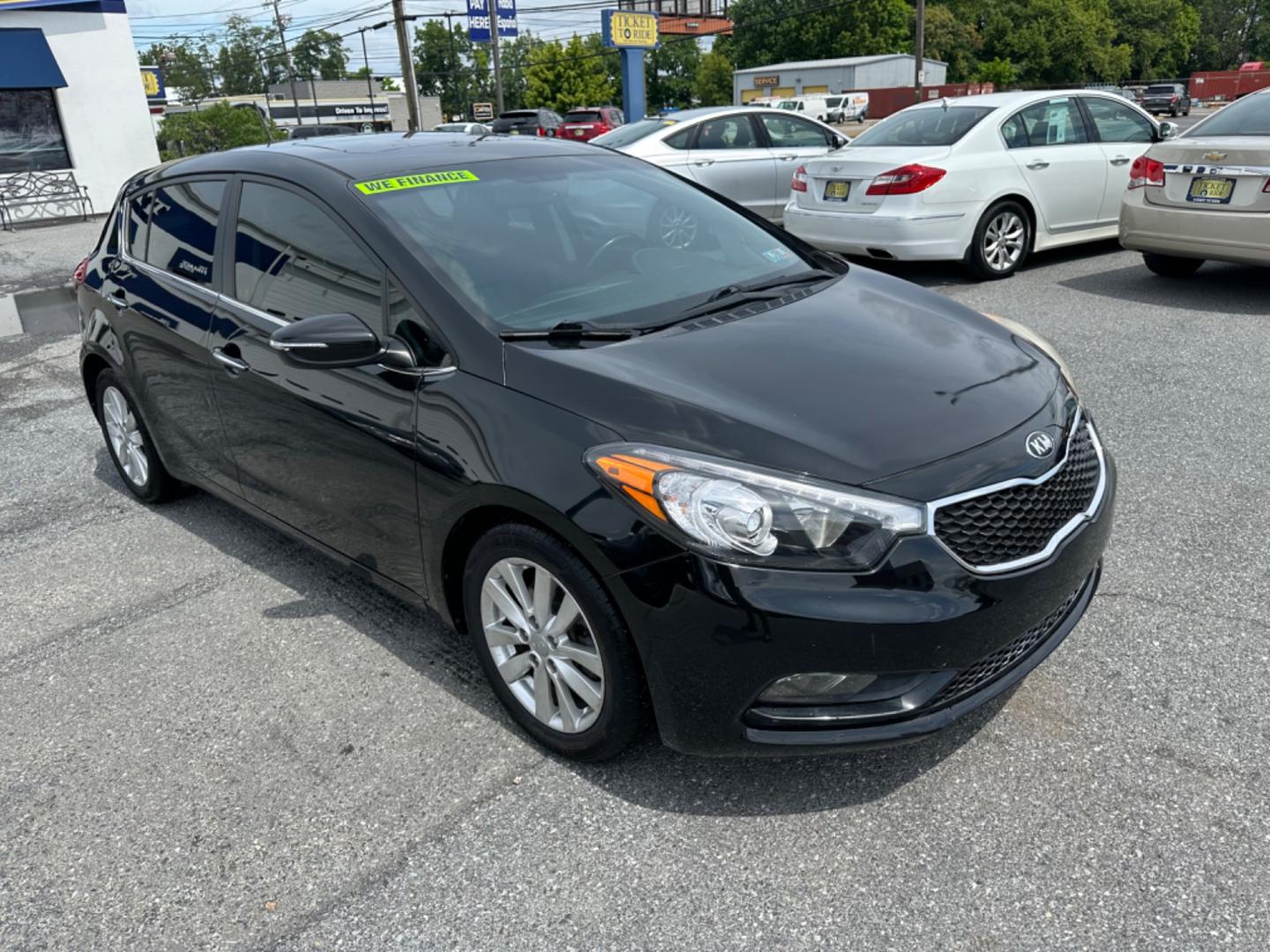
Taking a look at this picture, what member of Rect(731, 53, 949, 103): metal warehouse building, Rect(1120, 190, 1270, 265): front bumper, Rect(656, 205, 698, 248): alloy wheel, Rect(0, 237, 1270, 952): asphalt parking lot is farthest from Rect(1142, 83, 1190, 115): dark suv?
Rect(0, 237, 1270, 952): asphalt parking lot

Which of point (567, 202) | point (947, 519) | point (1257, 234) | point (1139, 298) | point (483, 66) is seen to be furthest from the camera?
→ point (483, 66)

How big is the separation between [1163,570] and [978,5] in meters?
102

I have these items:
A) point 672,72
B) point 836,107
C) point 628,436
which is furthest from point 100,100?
point 672,72

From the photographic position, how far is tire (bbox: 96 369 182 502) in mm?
4551

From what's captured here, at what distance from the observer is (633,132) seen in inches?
419

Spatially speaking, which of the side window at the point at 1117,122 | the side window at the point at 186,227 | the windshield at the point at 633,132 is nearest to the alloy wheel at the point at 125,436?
A: the side window at the point at 186,227

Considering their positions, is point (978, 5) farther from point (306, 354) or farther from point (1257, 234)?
point (306, 354)

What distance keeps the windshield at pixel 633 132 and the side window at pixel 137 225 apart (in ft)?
21.0

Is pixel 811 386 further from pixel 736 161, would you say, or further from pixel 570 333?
pixel 736 161

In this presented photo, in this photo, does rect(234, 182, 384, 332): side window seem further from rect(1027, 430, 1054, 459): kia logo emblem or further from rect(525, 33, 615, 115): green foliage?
rect(525, 33, 615, 115): green foliage

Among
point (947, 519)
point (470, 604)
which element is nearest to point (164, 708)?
point (470, 604)

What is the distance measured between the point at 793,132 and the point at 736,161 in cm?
90

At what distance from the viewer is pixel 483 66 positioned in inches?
3937

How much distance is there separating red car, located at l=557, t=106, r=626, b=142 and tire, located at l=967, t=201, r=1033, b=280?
2011 cm
